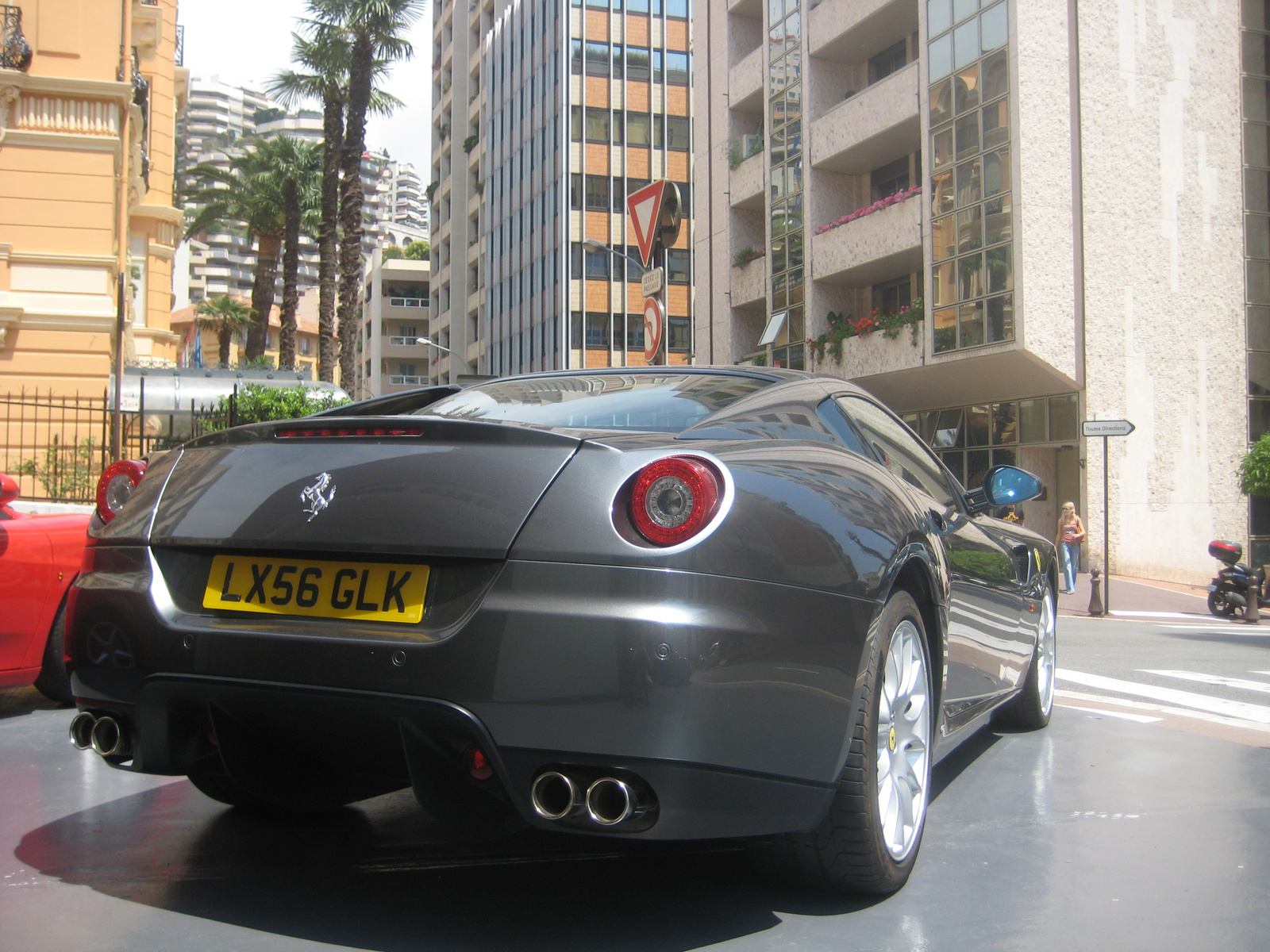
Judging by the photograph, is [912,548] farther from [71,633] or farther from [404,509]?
[71,633]

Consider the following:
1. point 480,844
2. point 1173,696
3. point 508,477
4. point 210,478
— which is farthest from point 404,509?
point 1173,696

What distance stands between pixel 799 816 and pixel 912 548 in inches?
35.2

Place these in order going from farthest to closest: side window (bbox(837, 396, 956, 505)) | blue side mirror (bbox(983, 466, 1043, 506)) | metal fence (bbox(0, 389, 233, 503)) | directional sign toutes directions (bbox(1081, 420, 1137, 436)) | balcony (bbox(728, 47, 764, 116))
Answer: balcony (bbox(728, 47, 764, 116)) → metal fence (bbox(0, 389, 233, 503)) → directional sign toutes directions (bbox(1081, 420, 1137, 436)) → blue side mirror (bbox(983, 466, 1043, 506)) → side window (bbox(837, 396, 956, 505))

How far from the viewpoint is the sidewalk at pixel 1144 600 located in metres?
16.6

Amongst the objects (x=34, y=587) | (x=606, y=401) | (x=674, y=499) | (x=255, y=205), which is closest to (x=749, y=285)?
(x=255, y=205)

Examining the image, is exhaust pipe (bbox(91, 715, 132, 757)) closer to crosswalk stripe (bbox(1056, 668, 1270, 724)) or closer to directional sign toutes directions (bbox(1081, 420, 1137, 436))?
crosswalk stripe (bbox(1056, 668, 1270, 724))

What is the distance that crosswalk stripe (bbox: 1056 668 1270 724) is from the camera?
6570 millimetres

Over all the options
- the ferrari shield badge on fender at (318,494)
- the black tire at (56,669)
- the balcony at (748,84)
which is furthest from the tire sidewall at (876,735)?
the balcony at (748,84)

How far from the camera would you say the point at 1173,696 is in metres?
7.19

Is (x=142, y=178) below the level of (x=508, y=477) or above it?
above

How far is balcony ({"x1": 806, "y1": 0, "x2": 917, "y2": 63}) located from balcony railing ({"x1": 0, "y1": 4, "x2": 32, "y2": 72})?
1762cm

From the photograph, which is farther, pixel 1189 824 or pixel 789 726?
pixel 1189 824

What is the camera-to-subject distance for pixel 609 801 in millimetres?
2379

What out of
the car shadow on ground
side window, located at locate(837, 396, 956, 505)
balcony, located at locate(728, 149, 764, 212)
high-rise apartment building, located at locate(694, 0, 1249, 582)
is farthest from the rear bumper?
balcony, located at locate(728, 149, 764, 212)
